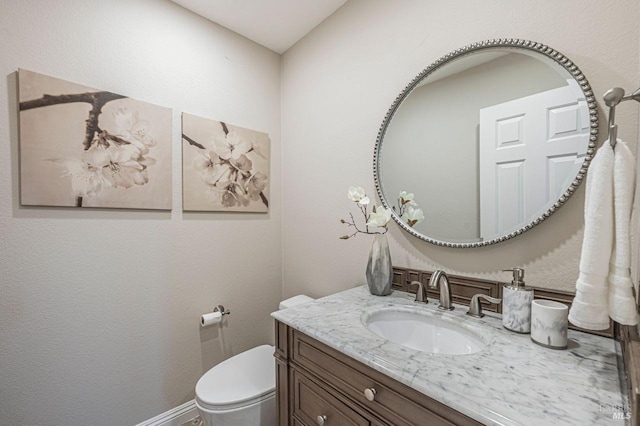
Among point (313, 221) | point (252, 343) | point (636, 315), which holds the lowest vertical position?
point (252, 343)

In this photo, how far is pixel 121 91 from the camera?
139 cm

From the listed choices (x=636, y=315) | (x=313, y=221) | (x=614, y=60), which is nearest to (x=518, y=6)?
(x=614, y=60)

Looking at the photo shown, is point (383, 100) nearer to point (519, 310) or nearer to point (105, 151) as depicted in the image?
point (519, 310)

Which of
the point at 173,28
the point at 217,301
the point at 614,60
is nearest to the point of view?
the point at 614,60

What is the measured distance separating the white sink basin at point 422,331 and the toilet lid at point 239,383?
2.12 feet

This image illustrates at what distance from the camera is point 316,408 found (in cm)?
91

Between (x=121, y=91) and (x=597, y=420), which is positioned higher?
(x=121, y=91)

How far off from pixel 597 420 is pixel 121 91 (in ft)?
6.72

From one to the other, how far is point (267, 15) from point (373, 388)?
6.51ft

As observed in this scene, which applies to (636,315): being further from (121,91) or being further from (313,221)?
(121,91)

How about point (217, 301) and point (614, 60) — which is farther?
point (217, 301)

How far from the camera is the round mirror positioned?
89 cm

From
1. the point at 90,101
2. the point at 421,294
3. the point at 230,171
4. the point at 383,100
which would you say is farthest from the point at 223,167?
the point at 421,294

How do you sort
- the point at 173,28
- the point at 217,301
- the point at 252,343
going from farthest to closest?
1. the point at 252,343
2. the point at 217,301
3. the point at 173,28
